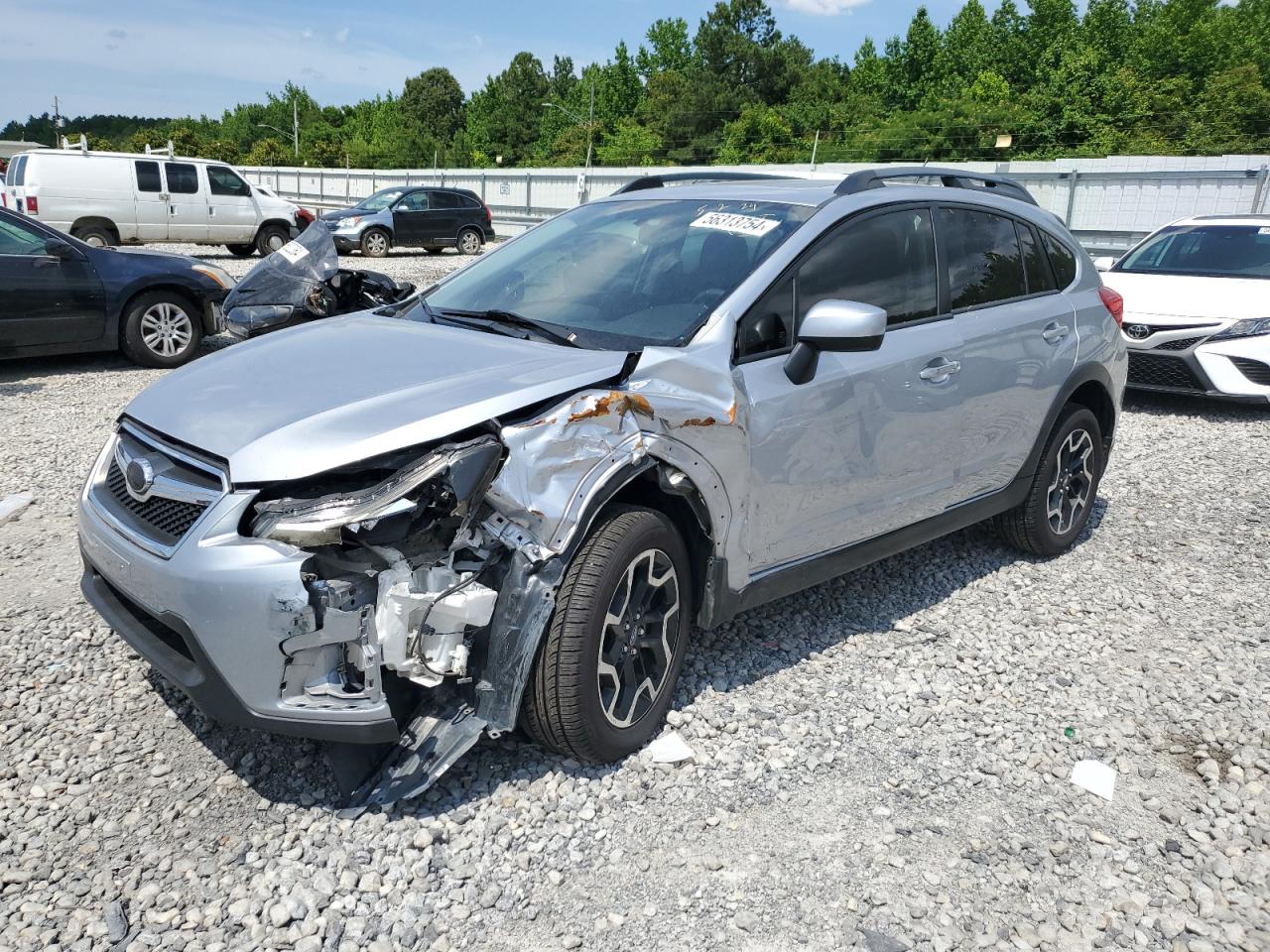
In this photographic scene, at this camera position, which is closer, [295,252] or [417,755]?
[417,755]

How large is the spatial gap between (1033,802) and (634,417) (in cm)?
179

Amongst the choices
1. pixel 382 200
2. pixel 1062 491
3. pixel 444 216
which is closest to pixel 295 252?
pixel 1062 491

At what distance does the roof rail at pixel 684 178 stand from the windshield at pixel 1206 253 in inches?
260

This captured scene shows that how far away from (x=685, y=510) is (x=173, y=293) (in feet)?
24.6

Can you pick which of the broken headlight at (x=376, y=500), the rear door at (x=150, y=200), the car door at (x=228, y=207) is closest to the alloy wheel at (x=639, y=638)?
the broken headlight at (x=376, y=500)

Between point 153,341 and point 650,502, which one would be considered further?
point 153,341

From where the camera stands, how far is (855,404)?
3699 millimetres

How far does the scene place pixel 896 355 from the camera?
12.8 ft

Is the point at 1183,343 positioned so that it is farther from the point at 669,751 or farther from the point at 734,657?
the point at 669,751

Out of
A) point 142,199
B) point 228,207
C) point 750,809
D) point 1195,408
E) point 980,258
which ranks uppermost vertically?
point 980,258

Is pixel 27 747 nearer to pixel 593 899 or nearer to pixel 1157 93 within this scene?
pixel 593 899

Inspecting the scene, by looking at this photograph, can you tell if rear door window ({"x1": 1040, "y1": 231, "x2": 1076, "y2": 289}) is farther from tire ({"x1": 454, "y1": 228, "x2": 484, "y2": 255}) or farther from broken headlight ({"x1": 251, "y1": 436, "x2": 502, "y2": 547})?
tire ({"x1": 454, "y1": 228, "x2": 484, "y2": 255})

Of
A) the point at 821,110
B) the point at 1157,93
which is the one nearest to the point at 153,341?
the point at 1157,93

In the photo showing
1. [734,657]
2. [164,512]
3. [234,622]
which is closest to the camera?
[234,622]
